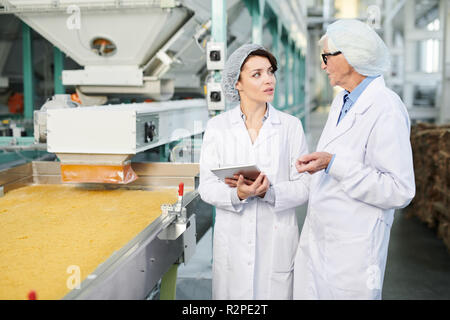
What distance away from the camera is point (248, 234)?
6.09 feet

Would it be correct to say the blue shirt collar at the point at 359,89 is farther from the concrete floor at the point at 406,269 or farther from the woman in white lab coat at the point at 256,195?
the concrete floor at the point at 406,269

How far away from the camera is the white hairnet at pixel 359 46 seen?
158 centimetres

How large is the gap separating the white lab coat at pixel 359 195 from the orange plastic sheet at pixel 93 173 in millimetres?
997

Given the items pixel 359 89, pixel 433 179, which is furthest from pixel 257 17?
pixel 359 89

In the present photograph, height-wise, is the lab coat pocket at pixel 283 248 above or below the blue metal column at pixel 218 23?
below

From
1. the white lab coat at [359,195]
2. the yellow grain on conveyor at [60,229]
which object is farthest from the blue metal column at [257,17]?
the white lab coat at [359,195]

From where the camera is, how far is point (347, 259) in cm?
166

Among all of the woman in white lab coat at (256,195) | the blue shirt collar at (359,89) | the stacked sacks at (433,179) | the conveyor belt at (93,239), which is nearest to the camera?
the conveyor belt at (93,239)

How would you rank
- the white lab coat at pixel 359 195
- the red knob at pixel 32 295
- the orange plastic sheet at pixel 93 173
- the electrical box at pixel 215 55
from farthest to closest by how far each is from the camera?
the electrical box at pixel 215 55
the orange plastic sheet at pixel 93 173
the white lab coat at pixel 359 195
the red knob at pixel 32 295

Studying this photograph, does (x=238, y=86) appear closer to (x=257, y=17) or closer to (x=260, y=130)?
(x=260, y=130)

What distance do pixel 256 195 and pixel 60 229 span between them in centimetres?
75

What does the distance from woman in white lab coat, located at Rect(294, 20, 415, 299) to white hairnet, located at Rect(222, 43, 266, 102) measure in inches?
12.9
